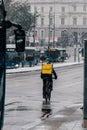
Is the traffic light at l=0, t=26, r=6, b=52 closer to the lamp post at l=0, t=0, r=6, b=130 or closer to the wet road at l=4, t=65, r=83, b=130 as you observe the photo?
the lamp post at l=0, t=0, r=6, b=130

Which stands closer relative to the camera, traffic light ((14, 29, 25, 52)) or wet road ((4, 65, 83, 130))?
traffic light ((14, 29, 25, 52))

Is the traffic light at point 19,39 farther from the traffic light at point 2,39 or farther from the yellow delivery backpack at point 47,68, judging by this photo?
the yellow delivery backpack at point 47,68

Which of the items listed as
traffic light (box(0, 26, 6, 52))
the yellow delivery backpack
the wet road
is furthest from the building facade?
traffic light (box(0, 26, 6, 52))

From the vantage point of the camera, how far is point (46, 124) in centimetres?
1778

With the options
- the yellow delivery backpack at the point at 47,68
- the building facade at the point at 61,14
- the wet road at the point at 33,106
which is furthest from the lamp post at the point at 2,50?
the building facade at the point at 61,14

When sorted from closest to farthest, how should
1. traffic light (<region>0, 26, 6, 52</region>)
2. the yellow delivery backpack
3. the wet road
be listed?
1. traffic light (<region>0, 26, 6, 52</region>)
2. the wet road
3. the yellow delivery backpack

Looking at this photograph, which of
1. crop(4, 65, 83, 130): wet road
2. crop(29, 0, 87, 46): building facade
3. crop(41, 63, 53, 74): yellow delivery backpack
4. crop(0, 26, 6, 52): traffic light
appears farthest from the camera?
crop(29, 0, 87, 46): building facade

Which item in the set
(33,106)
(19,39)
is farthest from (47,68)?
(19,39)

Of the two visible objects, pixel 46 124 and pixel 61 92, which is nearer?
pixel 46 124

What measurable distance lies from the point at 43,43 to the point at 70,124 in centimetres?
13923

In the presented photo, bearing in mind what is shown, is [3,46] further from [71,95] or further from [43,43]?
[43,43]


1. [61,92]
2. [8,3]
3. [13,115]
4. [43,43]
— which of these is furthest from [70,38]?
[13,115]

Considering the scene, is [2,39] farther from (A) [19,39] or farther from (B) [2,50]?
(A) [19,39]

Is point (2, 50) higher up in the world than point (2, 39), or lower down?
lower down
